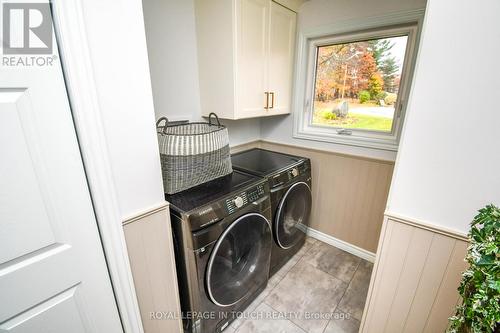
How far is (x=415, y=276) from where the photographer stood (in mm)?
966

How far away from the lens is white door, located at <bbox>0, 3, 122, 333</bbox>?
0.62m

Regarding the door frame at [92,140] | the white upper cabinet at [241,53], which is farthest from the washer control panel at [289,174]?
the door frame at [92,140]

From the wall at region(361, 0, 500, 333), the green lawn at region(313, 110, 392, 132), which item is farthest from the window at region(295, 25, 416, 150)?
the wall at region(361, 0, 500, 333)

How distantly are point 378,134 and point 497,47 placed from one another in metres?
1.21

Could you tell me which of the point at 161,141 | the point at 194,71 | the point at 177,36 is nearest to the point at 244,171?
the point at 161,141

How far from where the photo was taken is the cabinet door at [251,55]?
4.76 feet

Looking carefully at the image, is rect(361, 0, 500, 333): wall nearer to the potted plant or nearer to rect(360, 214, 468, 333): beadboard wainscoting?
rect(360, 214, 468, 333): beadboard wainscoting

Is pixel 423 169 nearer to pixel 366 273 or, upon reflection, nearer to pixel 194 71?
pixel 366 273

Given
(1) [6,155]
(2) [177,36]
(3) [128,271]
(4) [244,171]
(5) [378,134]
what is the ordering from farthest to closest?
(5) [378,134] < (4) [244,171] < (2) [177,36] < (3) [128,271] < (1) [6,155]

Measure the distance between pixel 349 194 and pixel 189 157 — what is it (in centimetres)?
155

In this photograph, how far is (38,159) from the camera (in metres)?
0.67

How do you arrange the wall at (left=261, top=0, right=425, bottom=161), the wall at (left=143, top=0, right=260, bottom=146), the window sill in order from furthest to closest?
the window sill → the wall at (left=261, top=0, right=425, bottom=161) → the wall at (left=143, top=0, right=260, bottom=146)

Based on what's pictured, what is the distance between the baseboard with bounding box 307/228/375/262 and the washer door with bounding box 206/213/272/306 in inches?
35.1

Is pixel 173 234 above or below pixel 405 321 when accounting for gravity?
above
